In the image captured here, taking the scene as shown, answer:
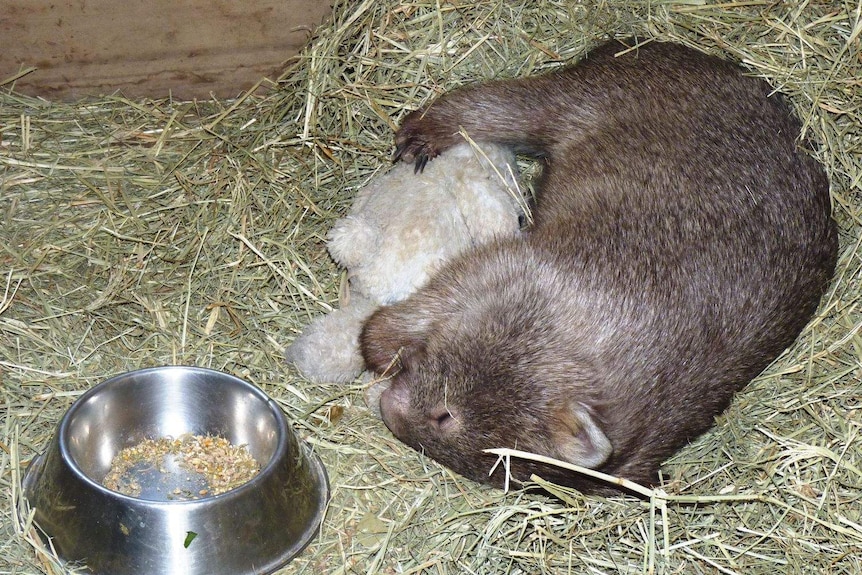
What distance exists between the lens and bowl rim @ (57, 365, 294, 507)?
3244mm

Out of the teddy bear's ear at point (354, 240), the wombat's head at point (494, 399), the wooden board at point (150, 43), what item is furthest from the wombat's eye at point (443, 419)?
the wooden board at point (150, 43)

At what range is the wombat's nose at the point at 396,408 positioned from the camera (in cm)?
396

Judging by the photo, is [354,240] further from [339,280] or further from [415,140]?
[415,140]

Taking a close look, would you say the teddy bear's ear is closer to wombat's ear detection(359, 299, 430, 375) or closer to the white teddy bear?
the white teddy bear

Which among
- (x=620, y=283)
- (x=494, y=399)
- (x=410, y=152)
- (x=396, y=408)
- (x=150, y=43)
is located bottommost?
(x=396, y=408)

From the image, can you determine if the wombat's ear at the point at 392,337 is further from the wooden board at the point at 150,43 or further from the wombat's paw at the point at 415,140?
the wooden board at the point at 150,43

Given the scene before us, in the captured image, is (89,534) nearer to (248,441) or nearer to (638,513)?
(248,441)

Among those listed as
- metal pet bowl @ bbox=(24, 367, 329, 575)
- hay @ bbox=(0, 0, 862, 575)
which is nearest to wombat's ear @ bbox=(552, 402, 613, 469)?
hay @ bbox=(0, 0, 862, 575)

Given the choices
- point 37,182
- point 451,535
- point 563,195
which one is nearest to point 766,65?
point 563,195

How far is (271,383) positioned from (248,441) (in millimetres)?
377

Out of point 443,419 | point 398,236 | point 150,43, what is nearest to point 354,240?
point 398,236

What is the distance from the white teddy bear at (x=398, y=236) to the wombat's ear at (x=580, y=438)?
0.96m

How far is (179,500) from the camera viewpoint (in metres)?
3.50

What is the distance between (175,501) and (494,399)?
1250 millimetres
